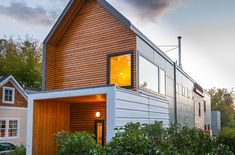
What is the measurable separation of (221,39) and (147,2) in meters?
5.77

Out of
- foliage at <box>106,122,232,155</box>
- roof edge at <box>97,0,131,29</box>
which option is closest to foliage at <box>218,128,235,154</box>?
foliage at <box>106,122,232,155</box>

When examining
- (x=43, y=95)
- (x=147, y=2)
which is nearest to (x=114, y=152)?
(x=43, y=95)

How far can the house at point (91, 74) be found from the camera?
11.0m

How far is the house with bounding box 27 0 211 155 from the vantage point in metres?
11.0

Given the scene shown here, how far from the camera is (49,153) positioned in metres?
11.7

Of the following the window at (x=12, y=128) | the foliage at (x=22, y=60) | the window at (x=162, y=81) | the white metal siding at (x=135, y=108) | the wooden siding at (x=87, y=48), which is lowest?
the window at (x=12, y=128)

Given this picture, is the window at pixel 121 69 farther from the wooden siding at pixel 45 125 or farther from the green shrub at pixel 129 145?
the green shrub at pixel 129 145

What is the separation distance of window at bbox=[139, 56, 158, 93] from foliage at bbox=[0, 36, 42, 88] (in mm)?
28155

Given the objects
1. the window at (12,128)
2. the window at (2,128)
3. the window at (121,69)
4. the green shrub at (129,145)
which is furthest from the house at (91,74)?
the window at (12,128)

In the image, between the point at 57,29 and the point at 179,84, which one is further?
the point at 179,84

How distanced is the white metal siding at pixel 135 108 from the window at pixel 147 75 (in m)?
0.64

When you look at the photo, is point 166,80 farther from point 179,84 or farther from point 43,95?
point 43,95

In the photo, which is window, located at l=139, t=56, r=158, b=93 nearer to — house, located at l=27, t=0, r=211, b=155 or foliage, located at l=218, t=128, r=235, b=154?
house, located at l=27, t=0, r=211, b=155

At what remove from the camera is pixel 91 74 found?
13.1 meters
